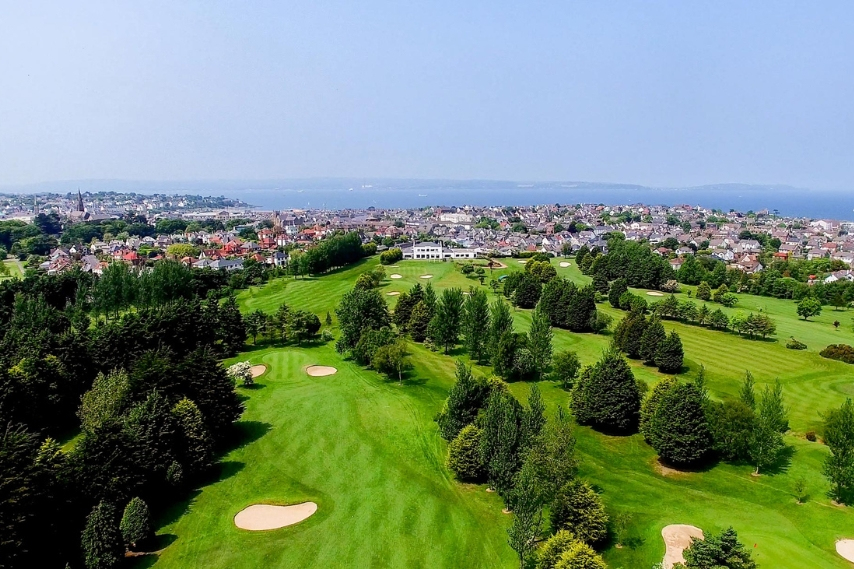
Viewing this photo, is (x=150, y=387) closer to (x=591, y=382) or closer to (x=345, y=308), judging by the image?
(x=345, y=308)

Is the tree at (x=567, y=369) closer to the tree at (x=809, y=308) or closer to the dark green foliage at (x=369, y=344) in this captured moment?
the dark green foliage at (x=369, y=344)

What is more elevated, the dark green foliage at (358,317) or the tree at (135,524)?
the dark green foliage at (358,317)

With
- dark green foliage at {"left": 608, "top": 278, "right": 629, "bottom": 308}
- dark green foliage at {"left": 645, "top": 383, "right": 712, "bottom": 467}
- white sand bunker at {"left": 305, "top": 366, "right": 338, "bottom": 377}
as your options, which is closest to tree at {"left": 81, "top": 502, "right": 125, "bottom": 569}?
white sand bunker at {"left": 305, "top": 366, "right": 338, "bottom": 377}

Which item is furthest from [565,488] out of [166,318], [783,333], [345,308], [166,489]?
[783,333]

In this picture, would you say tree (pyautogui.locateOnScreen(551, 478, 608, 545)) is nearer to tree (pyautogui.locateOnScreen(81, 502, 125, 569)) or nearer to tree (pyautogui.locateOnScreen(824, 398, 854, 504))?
tree (pyautogui.locateOnScreen(824, 398, 854, 504))

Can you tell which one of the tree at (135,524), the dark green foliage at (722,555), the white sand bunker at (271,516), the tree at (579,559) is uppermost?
the dark green foliage at (722,555)

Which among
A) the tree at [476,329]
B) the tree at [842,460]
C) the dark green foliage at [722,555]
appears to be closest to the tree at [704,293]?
the tree at [476,329]

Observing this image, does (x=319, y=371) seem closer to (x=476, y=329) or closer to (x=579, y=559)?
(x=476, y=329)
